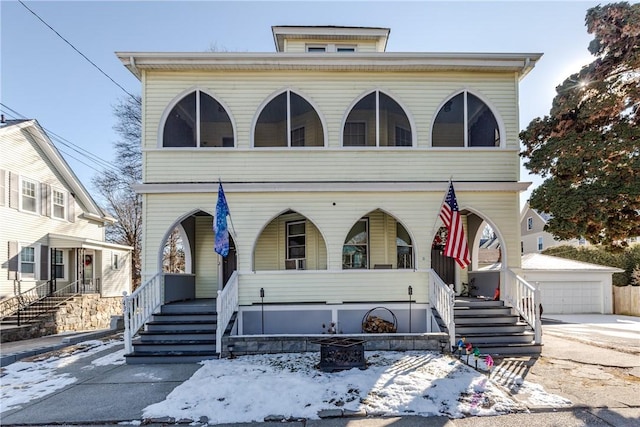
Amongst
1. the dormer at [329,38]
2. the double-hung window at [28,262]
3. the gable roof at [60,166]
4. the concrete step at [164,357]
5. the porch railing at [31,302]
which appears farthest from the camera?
the gable roof at [60,166]

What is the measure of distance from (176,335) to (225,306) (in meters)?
1.31

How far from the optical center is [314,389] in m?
6.20

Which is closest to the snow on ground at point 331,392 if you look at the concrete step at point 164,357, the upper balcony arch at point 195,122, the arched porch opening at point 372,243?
the concrete step at point 164,357

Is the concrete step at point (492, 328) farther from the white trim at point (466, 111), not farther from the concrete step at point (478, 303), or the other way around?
the white trim at point (466, 111)

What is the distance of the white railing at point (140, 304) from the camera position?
335 inches

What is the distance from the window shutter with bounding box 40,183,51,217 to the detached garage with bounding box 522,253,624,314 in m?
20.9

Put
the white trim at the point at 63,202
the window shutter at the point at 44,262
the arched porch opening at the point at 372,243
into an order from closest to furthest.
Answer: the arched porch opening at the point at 372,243
the window shutter at the point at 44,262
the white trim at the point at 63,202

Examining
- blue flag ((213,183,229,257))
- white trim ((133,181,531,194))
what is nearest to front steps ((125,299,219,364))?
blue flag ((213,183,229,257))

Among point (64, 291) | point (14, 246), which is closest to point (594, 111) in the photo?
point (14, 246)

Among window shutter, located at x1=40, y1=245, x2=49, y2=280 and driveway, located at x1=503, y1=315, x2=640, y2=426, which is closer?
driveway, located at x1=503, y1=315, x2=640, y2=426

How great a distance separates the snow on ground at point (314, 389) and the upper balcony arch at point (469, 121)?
5478 millimetres

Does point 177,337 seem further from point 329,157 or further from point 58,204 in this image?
point 58,204

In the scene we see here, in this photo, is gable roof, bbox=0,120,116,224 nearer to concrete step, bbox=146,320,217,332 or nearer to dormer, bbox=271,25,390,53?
dormer, bbox=271,25,390,53

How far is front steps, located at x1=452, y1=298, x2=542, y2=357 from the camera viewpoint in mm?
8609
